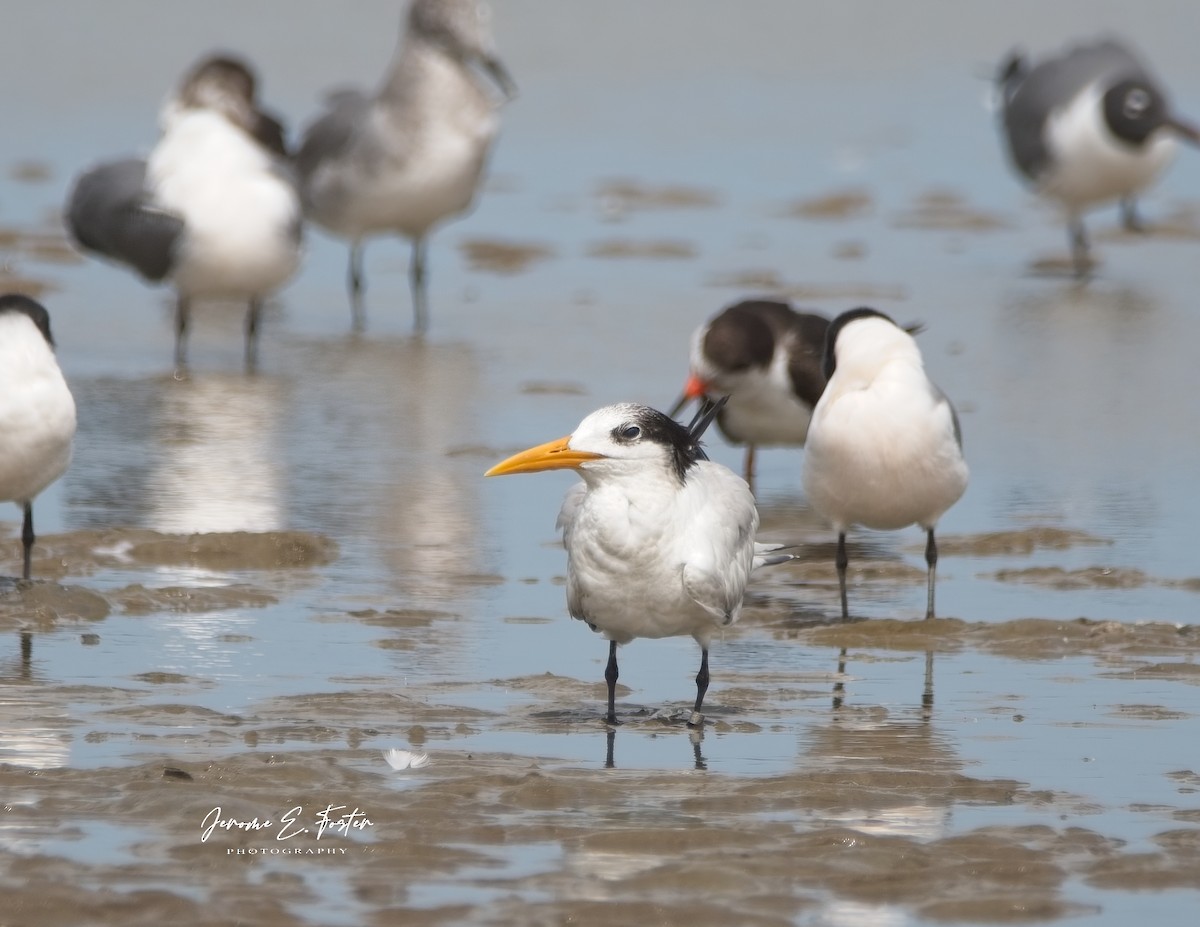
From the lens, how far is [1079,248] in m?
14.6

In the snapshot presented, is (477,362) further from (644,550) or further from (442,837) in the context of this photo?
(442,837)

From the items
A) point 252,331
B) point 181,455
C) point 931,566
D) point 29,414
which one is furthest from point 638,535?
point 252,331

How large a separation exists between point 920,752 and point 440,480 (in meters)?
3.67

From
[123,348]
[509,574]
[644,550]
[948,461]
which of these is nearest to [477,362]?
[123,348]

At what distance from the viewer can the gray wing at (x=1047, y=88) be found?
15062mm

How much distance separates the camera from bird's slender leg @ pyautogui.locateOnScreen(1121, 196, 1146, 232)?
1555cm

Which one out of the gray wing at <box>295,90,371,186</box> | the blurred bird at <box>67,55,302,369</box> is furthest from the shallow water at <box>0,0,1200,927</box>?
the gray wing at <box>295,90,371,186</box>

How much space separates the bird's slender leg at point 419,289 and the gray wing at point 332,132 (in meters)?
0.70

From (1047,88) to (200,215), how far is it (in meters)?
6.77

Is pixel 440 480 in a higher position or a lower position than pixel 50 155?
lower

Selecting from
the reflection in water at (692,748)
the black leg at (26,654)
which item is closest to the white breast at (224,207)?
the black leg at (26,654)

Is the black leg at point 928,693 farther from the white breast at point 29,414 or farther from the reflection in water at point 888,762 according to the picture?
the white breast at point 29,414

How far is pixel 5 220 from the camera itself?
49.5 ft
